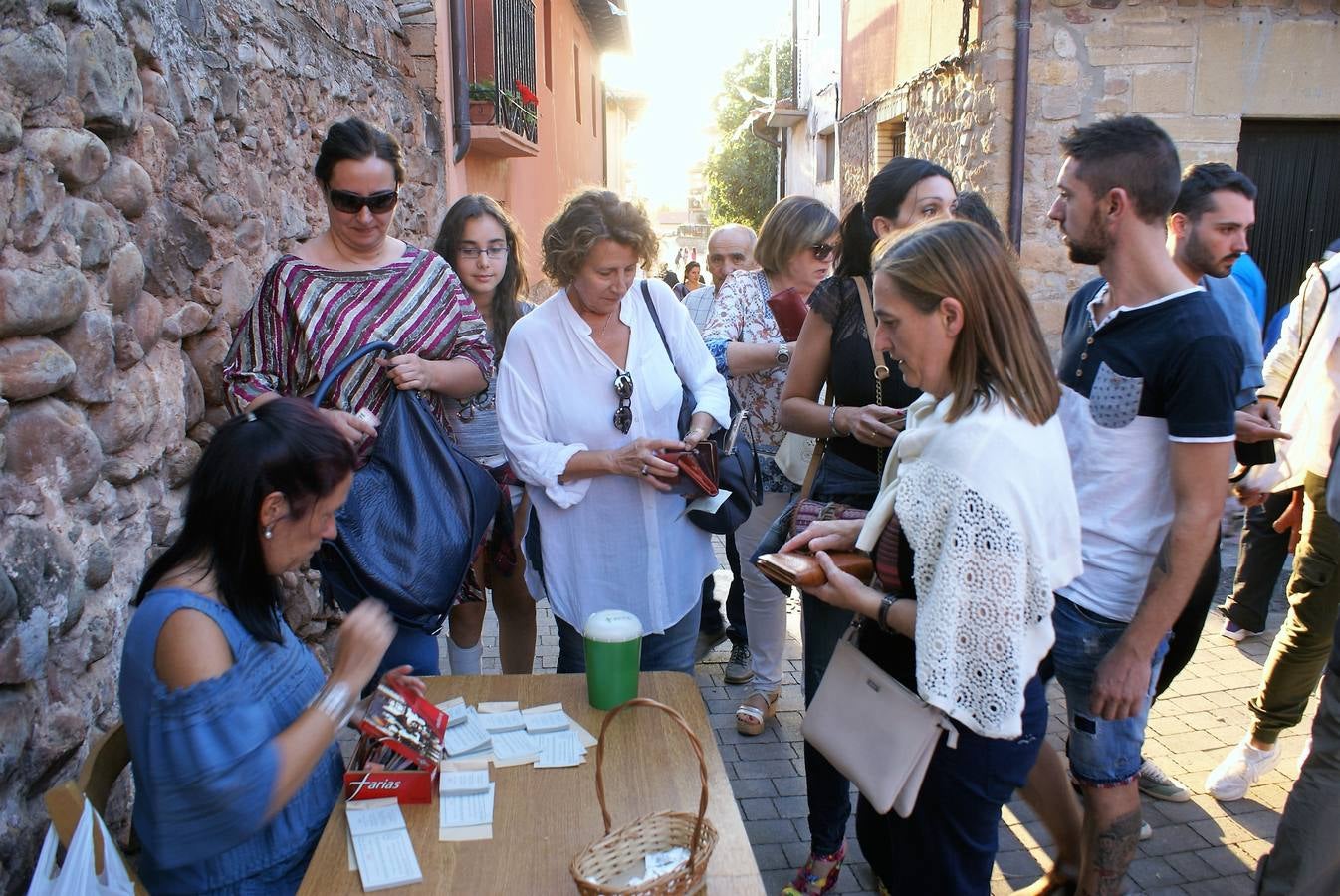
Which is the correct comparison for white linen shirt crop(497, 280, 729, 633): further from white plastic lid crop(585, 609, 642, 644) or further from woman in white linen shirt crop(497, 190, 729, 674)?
white plastic lid crop(585, 609, 642, 644)

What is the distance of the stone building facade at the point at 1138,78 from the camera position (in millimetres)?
6035

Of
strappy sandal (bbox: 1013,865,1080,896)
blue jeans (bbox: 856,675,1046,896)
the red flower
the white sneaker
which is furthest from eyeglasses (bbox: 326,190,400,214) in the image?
the red flower

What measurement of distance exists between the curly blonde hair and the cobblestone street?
179 cm

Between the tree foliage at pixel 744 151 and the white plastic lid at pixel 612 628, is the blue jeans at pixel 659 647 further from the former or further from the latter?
the tree foliage at pixel 744 151

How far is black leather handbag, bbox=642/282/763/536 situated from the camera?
2590 millimetres

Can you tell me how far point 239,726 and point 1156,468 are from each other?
1.87 meters

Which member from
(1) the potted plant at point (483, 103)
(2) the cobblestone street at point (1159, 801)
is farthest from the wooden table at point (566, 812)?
(1) the potted plant at point (483, 103)

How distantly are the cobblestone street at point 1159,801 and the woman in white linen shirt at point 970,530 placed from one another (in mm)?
1077

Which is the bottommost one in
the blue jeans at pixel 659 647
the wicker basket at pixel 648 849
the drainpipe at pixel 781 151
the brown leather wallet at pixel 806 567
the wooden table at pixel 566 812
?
the blue jeans at pixel 659 647

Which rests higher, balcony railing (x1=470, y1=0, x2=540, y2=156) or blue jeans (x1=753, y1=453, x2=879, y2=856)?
balcony railing (x1=470, y1=0, x2=540, y2=156)

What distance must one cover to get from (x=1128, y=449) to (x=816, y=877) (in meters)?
1.38

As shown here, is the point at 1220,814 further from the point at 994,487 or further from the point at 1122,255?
the point at 994,487

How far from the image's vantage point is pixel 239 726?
148 cm

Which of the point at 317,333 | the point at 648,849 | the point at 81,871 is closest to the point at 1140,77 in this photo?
the point at 317,333
